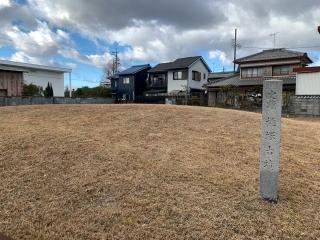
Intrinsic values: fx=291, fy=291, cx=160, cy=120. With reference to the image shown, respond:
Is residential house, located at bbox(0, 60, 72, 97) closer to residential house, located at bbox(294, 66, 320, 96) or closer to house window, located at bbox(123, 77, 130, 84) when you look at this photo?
house window, located at bbox(123, 77, 130, 84)

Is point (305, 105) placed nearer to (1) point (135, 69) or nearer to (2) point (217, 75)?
(2) point (217, 75)

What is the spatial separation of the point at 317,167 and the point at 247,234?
2283 millimetres

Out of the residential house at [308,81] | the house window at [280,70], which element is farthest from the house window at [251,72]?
the residential house at [308,81]

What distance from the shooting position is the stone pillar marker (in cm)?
322

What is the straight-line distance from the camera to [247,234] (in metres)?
2.66

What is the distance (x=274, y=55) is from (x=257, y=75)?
2.22 m

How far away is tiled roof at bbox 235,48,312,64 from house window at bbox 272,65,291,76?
0.93 m

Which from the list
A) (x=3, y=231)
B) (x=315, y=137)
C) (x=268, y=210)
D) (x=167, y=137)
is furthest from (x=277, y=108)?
(x=315, y=137)

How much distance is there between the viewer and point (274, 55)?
84.6 ft

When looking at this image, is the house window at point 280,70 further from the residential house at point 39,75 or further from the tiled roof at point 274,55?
the residential house at point 39,75

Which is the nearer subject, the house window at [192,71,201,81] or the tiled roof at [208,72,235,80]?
the house window at [192,71,201,81]

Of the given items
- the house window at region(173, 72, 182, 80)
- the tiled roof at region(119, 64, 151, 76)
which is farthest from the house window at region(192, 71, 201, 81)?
the tiled roof at region(119, 64, 151, 76)

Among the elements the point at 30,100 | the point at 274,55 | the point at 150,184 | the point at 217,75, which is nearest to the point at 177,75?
the point at 217,75

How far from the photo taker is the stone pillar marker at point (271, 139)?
3.22m
